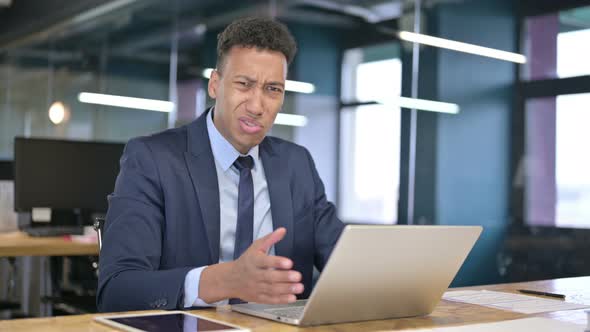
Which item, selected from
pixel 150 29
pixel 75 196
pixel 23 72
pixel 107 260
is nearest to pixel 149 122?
pixel 150 29

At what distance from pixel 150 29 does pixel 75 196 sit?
3376mm

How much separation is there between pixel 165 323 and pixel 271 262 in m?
0.21

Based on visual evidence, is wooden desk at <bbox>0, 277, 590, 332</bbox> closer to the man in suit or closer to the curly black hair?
the man in suit

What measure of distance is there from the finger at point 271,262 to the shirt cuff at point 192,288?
0.25m

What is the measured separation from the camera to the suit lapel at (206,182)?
1887mm

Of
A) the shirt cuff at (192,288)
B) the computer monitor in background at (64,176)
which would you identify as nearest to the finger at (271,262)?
the shirt cuff at (192,288)

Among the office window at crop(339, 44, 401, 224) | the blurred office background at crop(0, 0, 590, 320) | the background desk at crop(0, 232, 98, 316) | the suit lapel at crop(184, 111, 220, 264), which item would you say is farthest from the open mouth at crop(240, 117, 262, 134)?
the office window at crop(339, 44, 401, 224)

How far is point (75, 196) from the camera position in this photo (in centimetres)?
406

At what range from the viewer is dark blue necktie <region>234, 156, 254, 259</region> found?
1.92 m

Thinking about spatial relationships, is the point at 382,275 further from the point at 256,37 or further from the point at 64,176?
the point at 64,176

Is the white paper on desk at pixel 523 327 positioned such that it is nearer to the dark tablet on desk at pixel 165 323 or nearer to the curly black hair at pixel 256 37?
the dark tablet on desk at pixel 165 323

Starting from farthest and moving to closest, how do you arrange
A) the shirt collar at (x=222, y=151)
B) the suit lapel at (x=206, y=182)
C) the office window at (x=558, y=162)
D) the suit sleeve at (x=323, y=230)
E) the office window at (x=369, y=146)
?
the office window at (x=369, y=146) < the office window at (x=558, y=162) < the suit sleeve at (x=323, y=230) < the shirt collar at (x=222, y=151) < the suit lapel at (x=206, y=182)

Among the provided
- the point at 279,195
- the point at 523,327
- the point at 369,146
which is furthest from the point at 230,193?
the point at 369,146

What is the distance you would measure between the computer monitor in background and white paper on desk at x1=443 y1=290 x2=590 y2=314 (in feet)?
8.38
